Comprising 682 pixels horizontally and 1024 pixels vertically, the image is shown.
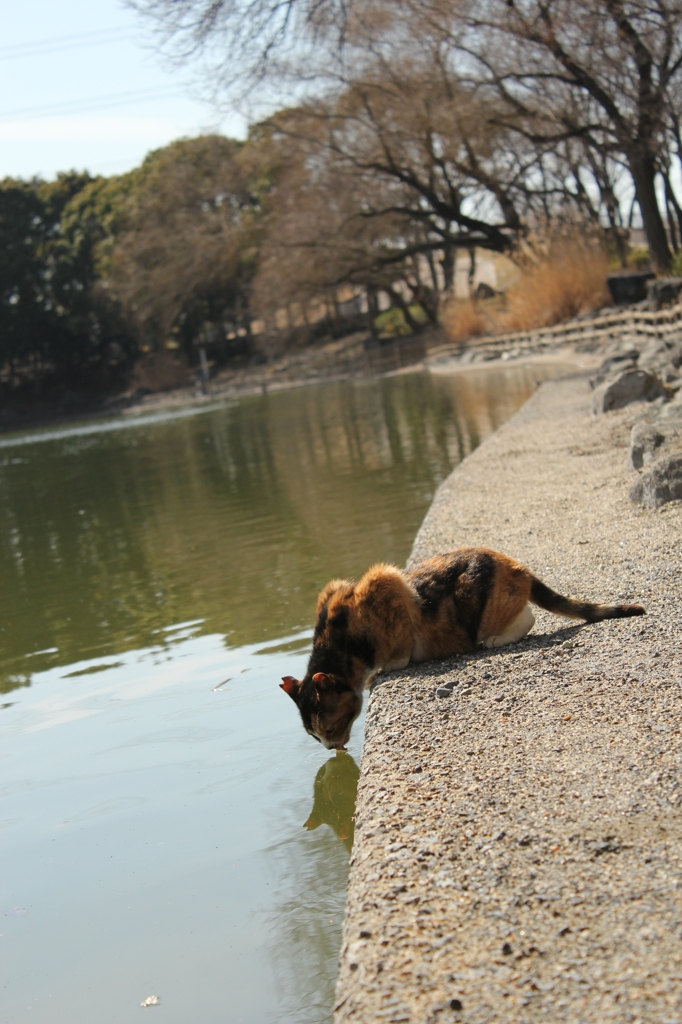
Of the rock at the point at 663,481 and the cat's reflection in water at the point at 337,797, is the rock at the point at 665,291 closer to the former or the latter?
the rock at the point at 663,481

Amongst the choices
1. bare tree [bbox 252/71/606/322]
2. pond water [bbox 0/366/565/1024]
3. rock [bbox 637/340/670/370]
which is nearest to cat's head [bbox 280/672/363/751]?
pond water [bbox 0/366/565/1024]

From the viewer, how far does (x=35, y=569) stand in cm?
1087

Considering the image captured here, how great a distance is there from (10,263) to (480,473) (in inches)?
2012

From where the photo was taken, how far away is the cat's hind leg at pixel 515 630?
4.25 m

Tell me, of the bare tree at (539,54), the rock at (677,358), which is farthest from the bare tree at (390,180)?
the rock at (677,358)

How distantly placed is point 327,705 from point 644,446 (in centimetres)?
438

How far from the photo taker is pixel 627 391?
11344 mm

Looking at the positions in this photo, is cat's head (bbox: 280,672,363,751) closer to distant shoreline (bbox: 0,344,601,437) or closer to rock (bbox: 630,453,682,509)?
rock (bbox: 630,453,682,509)

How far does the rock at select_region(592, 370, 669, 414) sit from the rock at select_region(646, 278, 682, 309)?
6.52m

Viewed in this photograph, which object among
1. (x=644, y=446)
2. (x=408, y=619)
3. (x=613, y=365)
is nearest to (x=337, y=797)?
(x=408, y=619)

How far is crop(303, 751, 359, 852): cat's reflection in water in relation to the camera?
3875 millimetres

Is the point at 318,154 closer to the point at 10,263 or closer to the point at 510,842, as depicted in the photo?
the point at 10,263

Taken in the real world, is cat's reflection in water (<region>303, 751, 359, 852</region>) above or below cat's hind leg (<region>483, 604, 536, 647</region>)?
below

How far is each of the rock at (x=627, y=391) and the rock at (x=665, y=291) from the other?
6523mm
